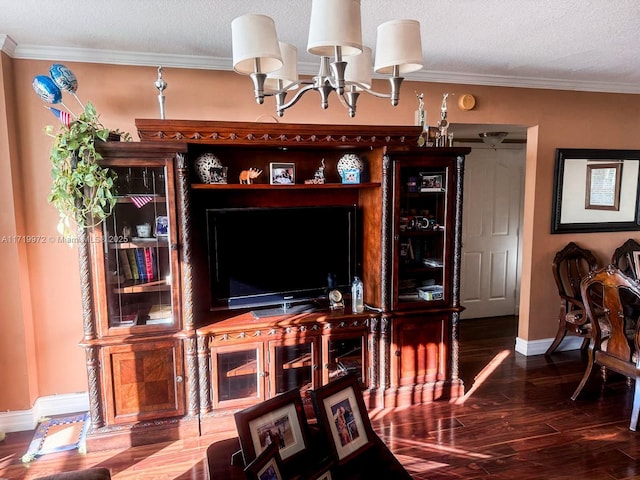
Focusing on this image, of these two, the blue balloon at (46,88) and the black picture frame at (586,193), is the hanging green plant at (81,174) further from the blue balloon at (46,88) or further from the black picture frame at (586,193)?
the black picture frame at (586,193)

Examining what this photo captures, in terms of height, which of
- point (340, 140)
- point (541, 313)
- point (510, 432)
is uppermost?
point (340, 140)

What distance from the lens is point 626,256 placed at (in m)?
4.27

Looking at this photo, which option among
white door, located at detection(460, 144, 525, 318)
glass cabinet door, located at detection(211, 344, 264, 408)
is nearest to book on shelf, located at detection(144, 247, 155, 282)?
glass cabinet door, located at detection(211, 344, 264, 408)

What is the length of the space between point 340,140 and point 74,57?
6.08 ft

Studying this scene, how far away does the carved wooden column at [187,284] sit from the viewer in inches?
107

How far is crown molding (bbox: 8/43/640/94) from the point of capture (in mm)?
2885

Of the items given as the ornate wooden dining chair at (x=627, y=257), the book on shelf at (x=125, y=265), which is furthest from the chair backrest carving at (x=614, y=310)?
the book on shelf at (x=125, y=265)

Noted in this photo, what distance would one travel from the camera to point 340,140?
3.00 metres

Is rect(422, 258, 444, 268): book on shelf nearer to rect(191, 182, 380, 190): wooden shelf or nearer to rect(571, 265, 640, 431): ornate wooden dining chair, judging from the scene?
rect(191, 182, 380, 190): wooden shelf

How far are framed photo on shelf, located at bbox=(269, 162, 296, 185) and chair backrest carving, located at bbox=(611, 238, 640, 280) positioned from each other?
3.26m

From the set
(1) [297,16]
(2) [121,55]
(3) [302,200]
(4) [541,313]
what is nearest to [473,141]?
(4) [541,313]

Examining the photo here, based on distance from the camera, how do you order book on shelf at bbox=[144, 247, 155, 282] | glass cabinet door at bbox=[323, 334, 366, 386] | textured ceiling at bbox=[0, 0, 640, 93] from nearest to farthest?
textured ceiling at bbox=[0, 0, 640, 93]
book on shelf at bbox=[144, 247, 155, 282]
glass cabinet door at bbox=[323, 334, 366, 386]

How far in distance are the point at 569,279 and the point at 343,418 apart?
3.22m

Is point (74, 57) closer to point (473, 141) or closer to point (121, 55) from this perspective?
point (121, 55)
